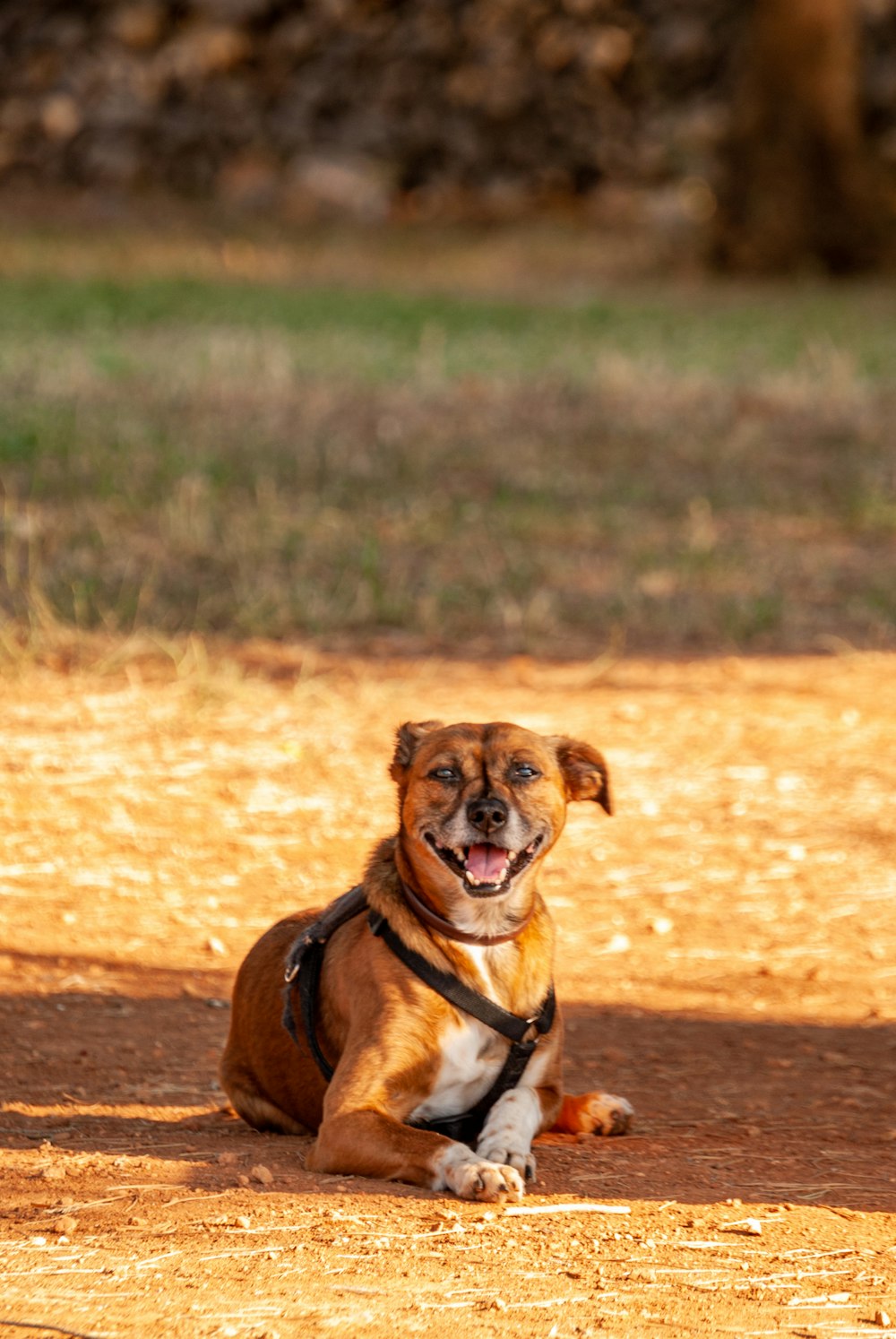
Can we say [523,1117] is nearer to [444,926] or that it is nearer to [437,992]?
[437,992]

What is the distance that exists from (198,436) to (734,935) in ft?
22.3

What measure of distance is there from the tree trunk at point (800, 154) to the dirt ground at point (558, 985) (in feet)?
43.6

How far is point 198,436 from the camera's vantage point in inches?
491

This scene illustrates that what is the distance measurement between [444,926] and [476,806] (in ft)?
1.07

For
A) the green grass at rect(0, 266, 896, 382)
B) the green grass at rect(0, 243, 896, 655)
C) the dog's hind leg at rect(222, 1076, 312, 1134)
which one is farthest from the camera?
the green grass at rect(0, 266, 896, 382)

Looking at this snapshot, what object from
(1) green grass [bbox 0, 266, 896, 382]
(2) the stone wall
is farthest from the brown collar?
(2) the stone wall

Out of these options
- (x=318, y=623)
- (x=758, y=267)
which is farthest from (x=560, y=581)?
(x=758, y=267)

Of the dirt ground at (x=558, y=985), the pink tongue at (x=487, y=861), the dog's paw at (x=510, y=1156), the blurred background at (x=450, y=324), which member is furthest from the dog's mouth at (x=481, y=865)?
the blurred background at (x=450, y=324)

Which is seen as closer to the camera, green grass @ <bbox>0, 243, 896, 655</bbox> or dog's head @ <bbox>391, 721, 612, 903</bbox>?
dog's head @ <bbox>391, 721, 612, 903</bbox>

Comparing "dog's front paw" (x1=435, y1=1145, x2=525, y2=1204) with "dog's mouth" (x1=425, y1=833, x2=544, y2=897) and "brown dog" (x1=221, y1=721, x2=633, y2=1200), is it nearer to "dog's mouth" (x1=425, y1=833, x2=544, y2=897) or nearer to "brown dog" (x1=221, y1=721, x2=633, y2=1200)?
"brown dog" (x1=221, y1=721, x2=633, y2=1200)

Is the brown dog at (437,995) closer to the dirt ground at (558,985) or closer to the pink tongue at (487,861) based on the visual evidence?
the pink tongue at (487,861)

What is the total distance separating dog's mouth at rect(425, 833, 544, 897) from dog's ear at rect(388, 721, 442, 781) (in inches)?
10.8

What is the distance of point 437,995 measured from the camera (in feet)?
14.5

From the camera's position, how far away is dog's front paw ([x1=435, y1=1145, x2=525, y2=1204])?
4055 mm
